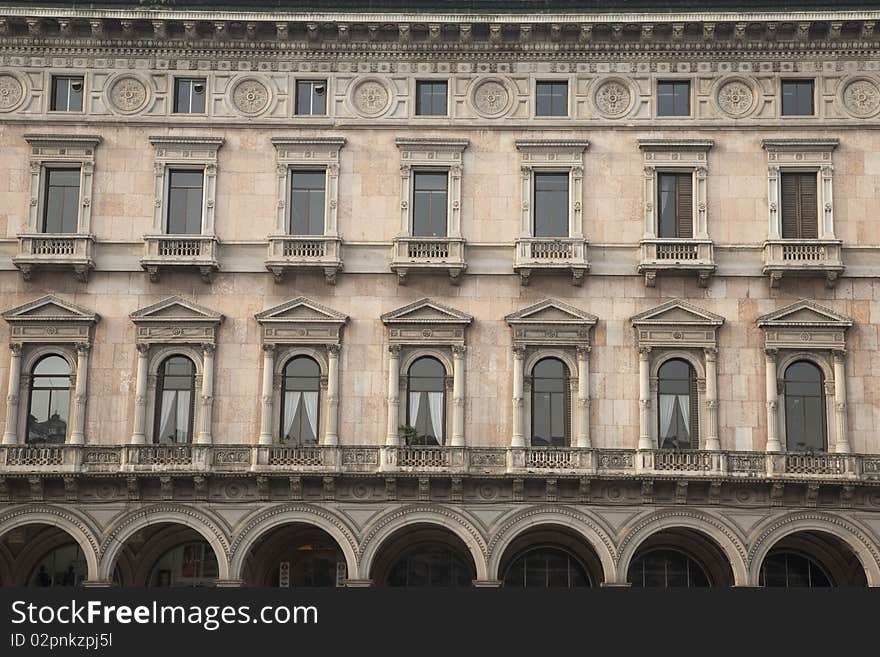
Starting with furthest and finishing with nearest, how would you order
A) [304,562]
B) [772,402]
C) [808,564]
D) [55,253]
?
1. [304,562]
2. [808,564]
3. [55,253]
4. [772,402]

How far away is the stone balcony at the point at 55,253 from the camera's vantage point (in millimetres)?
44781

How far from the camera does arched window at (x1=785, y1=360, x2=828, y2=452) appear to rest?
44.1 m

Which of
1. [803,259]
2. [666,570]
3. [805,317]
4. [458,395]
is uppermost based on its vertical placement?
[803,259]

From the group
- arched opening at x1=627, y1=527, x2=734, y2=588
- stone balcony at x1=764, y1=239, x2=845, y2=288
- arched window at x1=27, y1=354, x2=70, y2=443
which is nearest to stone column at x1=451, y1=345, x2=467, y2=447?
arched opening at x1=627, y1=527, x2=734, y2=588

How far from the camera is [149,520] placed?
143 feet

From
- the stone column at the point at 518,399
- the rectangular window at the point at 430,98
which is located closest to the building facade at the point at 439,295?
the rectangular window at the point at 430,98

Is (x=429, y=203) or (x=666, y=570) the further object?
(x=666, y=570)

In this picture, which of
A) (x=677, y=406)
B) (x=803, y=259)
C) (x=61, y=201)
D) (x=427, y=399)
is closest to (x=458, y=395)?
(x=427, y=399)

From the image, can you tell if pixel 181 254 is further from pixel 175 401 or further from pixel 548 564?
pixel 548 564

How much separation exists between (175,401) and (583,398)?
12077mm

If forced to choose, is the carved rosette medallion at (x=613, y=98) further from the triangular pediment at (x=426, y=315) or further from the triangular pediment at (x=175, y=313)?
the triangular pediment at (x=175, y=313)

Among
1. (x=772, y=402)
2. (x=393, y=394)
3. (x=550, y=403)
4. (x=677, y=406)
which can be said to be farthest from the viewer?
(x=550, y=403)

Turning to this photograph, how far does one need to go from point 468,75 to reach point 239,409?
12.4 meters

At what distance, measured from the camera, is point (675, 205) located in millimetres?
45562
